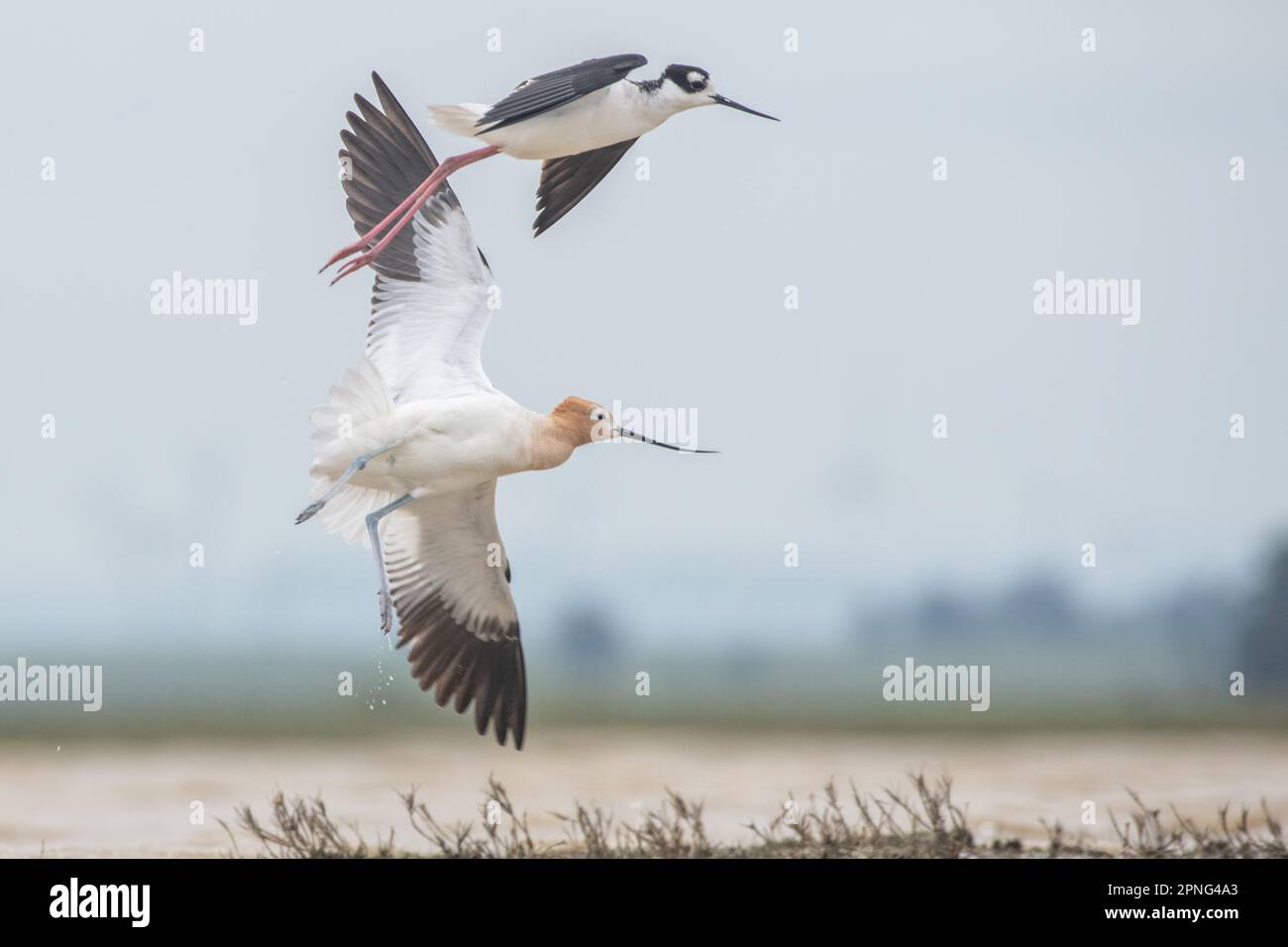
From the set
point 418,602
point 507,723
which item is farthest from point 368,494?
point 507,723

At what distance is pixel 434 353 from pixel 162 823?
3.04 m

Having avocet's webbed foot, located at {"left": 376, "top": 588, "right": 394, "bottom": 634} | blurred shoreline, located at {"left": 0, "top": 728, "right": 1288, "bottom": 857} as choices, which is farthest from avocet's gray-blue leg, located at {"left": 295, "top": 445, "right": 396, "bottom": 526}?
blurred shoreline, located at {"left": 0, "top": 728, "right": 1288, "bottom": 857}

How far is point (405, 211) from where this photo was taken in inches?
230

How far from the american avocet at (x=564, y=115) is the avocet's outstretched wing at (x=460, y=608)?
101 centimetres

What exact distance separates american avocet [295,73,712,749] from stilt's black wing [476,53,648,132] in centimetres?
63

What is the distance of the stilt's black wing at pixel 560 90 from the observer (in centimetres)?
536

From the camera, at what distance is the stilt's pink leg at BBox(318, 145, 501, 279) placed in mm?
5695

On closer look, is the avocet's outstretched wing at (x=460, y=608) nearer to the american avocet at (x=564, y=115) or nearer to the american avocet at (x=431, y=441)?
the american avocet at (x=431, y=441)

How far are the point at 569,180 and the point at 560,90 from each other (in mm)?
849

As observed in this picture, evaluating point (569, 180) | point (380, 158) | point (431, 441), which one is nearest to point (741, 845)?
point (431, 441)

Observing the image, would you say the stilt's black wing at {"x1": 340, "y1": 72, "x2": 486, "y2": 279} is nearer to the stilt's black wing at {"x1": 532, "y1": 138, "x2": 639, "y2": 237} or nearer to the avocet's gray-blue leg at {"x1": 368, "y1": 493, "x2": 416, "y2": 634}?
the stilt's black wing at {"x1": 532, "y1": 138, "x2": 639, "y2": 237}

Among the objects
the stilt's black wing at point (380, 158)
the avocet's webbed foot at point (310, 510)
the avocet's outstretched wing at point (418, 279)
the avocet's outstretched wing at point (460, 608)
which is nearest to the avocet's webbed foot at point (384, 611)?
the avocet's webbed foot at point (310, 510)

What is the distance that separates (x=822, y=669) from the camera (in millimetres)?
8125

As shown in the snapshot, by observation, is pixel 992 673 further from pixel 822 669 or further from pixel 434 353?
pixel 434 353
